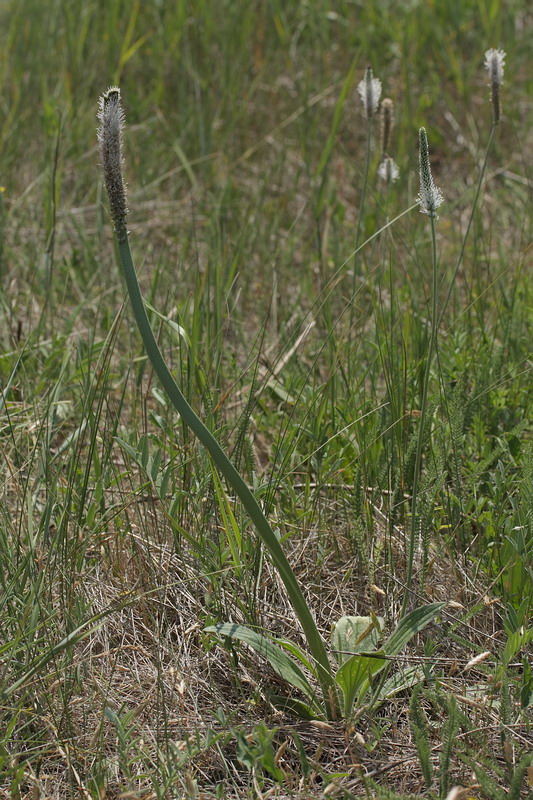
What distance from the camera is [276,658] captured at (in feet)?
5.28

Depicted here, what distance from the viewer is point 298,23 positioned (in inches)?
185

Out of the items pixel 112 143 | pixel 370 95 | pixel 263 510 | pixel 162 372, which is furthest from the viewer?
pixel 370 95

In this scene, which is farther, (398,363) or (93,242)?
(93,242)

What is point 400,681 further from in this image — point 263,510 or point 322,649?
point 263,510

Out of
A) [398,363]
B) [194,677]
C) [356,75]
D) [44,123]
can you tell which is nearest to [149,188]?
[44,123]

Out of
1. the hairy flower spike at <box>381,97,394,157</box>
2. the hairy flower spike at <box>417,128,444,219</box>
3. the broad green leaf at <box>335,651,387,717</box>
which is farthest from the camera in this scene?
the hairy flower spike at <box>381,97,394,157</box>

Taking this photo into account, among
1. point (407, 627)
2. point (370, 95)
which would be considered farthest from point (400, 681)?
point (370, 95)

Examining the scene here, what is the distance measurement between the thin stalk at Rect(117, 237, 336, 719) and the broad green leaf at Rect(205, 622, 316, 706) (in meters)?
0.03

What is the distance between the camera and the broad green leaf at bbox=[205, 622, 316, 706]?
158 centimetres

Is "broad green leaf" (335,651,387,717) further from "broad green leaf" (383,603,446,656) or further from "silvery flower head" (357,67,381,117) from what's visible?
"silvery flower head" (357,67,381,117)

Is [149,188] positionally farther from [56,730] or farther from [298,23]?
[56,730]

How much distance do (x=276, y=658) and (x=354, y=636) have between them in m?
0.16

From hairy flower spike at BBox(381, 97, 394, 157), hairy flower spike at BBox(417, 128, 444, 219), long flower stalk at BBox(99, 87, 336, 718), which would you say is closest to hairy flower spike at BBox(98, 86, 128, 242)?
long flower stalk at BBox(99, 87, 336, 718)

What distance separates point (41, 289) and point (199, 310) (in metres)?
1.01
